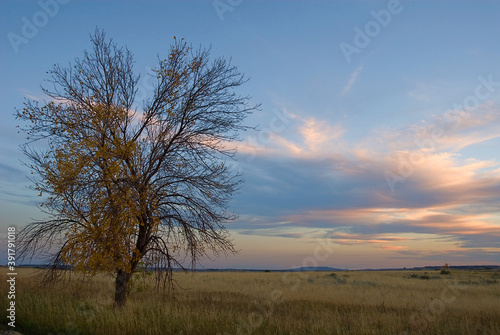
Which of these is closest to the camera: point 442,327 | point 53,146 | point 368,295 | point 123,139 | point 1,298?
point 442,327

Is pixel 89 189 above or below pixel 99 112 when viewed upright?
below

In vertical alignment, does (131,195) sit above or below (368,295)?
above

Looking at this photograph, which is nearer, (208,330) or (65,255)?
(208,330)

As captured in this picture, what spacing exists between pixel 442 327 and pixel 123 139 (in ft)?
38.0

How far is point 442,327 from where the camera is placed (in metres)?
11.3

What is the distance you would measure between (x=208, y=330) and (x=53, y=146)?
7760mm

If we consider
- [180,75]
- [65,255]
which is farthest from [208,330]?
[180,75]

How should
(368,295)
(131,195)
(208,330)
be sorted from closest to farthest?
1. (208,330)
2. (131,195)
3. (368,295)

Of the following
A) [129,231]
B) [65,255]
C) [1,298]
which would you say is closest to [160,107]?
[129,231]

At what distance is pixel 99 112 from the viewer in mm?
13070

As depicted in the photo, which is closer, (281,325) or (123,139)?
(281,325)

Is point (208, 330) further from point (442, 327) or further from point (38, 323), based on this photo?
point (442, 327)

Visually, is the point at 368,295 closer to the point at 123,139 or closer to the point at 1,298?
the point at 123,139

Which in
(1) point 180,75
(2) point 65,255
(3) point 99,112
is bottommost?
(2) point 65,255
